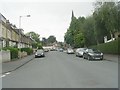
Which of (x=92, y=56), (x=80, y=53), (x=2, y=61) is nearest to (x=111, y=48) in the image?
(x=80, y=53)

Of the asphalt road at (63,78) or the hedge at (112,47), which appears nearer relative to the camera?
the asphalt road at (63,78)

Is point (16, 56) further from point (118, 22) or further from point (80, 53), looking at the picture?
point (118, 22)

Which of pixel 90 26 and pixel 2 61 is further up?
pixel 90 26

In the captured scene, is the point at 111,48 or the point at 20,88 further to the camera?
the point at 111,48

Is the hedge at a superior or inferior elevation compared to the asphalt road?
superior

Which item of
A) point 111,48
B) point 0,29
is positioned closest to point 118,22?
point 111,48

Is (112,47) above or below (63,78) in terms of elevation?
above

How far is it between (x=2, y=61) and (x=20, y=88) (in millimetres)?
23048

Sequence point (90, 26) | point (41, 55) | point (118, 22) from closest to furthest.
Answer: point (118, 22), point (41, 55), point (90, 26)

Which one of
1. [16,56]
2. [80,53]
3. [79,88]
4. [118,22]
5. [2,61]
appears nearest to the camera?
[79,88]

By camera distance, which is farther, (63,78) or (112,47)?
(112,47)

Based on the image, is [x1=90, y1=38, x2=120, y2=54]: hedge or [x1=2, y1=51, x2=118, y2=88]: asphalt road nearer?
[x1=2, y1=51, x2=118, y2=88]: asphalt road

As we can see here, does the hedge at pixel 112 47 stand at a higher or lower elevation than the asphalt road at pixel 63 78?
higher

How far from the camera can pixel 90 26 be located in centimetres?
7162
